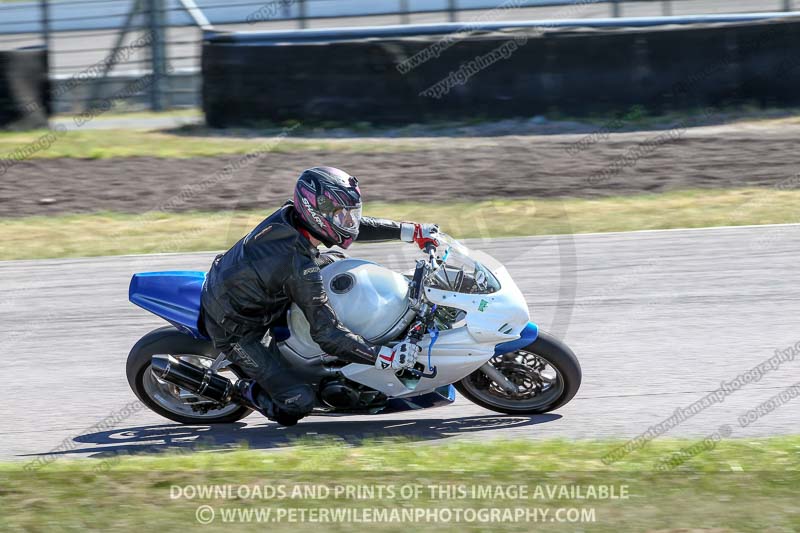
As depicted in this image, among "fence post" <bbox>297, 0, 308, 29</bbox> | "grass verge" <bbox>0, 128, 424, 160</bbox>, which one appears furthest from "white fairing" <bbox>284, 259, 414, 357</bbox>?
"fence post" <bbox>297, 0, 308, 29</bbox>

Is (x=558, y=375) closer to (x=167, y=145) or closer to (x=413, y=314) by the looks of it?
(x=413, y=314)

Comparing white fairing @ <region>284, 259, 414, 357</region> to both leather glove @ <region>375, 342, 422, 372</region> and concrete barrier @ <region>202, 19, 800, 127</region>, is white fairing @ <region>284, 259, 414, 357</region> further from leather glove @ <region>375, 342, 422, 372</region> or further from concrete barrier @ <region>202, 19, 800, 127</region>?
concrete barrier @ <region>202, 19, 800, 127</region>

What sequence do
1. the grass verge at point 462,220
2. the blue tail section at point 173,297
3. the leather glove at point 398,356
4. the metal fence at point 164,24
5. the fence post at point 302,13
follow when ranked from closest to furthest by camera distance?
1. the leather glove at point 398,356
2. the blue tail section at point 173,297
3. the grass verge at point 462,220
4. the metal fence at point 164,24
5. the fence post at point 302,13

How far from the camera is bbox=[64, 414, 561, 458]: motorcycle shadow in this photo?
6.01 m

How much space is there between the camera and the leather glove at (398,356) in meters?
5.74

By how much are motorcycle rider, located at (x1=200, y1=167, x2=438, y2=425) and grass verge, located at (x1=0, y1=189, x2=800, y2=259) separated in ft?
14.4

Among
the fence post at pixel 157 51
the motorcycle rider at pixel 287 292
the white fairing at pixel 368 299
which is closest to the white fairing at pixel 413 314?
the white fairing at pixel 368 299

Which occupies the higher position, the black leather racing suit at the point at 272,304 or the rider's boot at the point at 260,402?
the black leather racing suit at the point at 272,304

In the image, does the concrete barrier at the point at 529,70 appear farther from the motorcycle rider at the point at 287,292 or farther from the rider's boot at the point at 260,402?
the rider's boot at the point at 260,402

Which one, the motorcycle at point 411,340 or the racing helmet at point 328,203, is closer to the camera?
the racing helmet at point 328,203

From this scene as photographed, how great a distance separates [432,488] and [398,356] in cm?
103

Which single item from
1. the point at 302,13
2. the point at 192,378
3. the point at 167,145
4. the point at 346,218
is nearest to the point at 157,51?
the point at 302,13

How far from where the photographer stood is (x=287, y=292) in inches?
225

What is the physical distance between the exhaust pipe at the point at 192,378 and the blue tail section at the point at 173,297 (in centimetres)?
24
